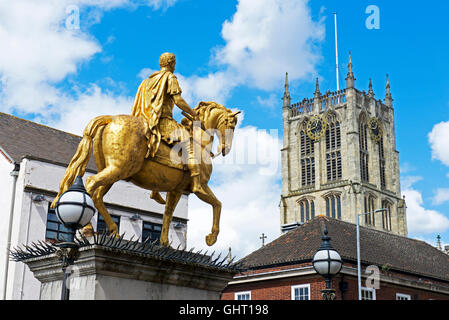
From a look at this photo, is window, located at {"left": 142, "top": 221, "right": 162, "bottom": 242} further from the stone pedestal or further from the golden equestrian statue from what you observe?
the stone pedestal

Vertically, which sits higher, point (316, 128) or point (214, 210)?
point (316, 128)

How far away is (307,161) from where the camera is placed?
11150cm

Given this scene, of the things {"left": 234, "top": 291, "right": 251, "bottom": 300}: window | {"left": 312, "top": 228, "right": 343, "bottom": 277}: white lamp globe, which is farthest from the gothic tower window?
{"left": 312, "top": 228, "right": 343, "bottom": 277}: white lamp globe

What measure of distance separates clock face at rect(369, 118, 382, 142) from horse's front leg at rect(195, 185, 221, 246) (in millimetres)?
104561

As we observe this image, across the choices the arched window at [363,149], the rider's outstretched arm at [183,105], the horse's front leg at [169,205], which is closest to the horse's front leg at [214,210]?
the horse's front leg at [169,205]

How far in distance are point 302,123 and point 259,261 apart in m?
76.8

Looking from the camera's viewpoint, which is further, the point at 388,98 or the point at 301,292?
the point at 388,98

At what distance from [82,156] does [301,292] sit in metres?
27.1

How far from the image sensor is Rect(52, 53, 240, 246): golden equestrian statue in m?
9.66

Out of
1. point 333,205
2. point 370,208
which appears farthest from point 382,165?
point 333,205

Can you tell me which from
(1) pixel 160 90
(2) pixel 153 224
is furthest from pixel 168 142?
(2) pixel 153 224

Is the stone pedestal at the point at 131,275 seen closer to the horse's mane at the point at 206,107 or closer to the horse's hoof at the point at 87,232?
the horse's hoof at the point at 87,232

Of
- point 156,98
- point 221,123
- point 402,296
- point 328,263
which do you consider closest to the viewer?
point 156,98

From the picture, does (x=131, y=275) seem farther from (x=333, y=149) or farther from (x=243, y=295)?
(x=333, y=149)
